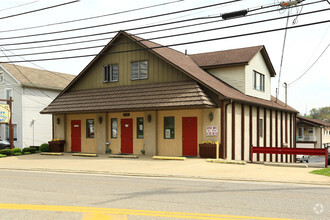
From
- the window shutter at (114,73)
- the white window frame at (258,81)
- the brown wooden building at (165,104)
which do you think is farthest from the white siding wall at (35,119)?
the white window frame at (258,81)

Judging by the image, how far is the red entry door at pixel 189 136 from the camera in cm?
2119

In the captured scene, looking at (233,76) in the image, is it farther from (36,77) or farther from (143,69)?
(36,77)

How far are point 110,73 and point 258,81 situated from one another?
11.8 metres

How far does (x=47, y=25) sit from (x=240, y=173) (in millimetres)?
13685

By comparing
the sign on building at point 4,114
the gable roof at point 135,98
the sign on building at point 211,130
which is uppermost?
the gable roof at point 135,98

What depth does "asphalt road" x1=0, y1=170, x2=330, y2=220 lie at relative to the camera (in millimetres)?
7074

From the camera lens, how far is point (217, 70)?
26.5 meters

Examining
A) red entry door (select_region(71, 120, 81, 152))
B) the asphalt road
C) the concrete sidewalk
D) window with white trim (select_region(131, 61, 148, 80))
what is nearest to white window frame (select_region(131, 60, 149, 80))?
window with white trim (select_region(131, 61, 148, 80))

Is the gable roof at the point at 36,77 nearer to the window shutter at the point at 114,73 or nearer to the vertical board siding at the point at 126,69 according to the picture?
the vertical board siding at the point at 126,69

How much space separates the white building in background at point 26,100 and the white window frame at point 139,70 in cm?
1501

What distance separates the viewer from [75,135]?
2638cm

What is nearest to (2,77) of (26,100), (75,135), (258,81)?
(26,100)

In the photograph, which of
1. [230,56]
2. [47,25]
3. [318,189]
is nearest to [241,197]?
[318,189]

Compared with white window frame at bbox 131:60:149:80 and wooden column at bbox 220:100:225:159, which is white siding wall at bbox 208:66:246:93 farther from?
wooden column at bbox 220:100:225:159
